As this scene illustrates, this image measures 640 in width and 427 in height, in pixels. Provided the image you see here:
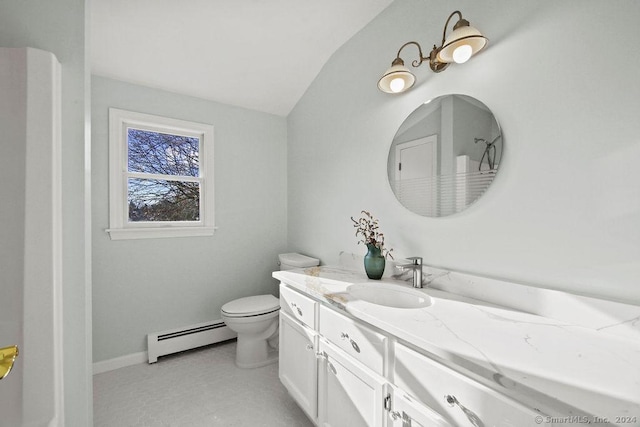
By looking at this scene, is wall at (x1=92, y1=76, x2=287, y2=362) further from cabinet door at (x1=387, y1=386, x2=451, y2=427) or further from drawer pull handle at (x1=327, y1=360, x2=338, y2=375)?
cabinet door at (x1=387, y1=386, x2=451, y2=427)

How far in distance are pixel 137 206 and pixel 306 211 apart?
4.81 ft

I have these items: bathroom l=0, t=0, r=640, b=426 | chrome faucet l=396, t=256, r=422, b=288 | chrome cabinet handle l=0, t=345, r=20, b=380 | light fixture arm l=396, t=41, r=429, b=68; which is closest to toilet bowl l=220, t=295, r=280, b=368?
bathroom l=0, t=0, r=640, b=426

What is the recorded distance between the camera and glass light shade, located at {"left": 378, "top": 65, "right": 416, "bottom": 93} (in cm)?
150

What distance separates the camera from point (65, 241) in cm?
113

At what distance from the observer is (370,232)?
1795mm

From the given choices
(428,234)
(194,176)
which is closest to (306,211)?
(194,176)

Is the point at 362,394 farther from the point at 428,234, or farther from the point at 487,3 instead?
the point at 487,3

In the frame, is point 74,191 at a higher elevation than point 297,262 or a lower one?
higher

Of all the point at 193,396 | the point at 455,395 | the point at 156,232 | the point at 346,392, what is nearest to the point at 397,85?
the point at 455,395

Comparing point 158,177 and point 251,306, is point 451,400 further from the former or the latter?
point 158,177

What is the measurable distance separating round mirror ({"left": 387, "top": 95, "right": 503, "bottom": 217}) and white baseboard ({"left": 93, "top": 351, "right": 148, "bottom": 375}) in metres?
2.44

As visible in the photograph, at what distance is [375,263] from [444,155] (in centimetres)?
72

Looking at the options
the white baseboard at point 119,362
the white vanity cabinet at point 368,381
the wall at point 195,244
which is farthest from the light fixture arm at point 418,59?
A: the white baseboard at point 119,362

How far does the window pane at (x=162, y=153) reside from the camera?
→ 2277 mm
